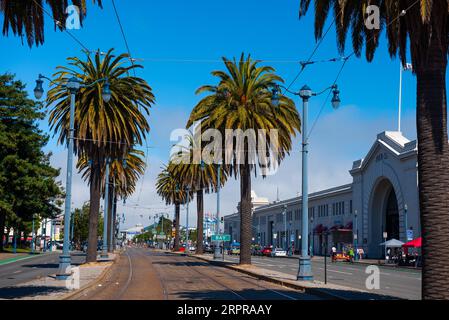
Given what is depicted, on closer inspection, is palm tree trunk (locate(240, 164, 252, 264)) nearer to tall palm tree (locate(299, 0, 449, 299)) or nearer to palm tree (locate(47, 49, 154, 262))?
palm tree (locate(47, 49, 154, 262))

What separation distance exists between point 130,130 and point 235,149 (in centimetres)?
760

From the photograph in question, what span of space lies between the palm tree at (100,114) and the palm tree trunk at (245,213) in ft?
25.3

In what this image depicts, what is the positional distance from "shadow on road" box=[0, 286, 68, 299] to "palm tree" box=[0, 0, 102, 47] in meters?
7.98

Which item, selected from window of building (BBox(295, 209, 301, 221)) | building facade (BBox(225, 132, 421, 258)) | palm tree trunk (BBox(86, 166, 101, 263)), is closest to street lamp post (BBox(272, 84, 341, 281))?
palm tree trunk (BBox(86, 166, 101, 263))

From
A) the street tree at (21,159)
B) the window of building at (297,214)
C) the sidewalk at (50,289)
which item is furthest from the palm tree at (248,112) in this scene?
the window of building at (297,214)

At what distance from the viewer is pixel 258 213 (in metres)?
152

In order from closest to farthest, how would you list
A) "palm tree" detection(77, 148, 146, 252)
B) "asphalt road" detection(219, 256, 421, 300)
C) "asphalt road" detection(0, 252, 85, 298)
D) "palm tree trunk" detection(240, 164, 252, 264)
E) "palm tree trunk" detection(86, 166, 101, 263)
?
"asphalt road" detection(219, 256, 421, 300) → "asphalt road" detection(0, 252, 85, 298) → "palm tree trunk" detection(86, 166, 101, 263) → "palm tree trunk" detection(240, 164, 252, 264) → "palm tree" detection(77, 148, 146, 252)

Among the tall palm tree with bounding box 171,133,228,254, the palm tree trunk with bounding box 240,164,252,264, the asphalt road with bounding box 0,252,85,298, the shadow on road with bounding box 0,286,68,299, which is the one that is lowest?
the asphalt road with bounding box 0,252,85,298

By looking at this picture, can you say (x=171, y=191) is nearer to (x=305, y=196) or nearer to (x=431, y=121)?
(x=305, y=196)

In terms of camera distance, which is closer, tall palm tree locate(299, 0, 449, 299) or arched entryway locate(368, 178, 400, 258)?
tall palm tree locate(299, 0, 449, 299)

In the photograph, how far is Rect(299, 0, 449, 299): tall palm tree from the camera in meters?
14.7

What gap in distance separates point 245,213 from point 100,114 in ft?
40.8

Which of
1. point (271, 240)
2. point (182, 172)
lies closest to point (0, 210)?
point (182, 172)

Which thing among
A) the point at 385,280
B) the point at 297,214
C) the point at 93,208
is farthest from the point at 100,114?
the point at 297,214
